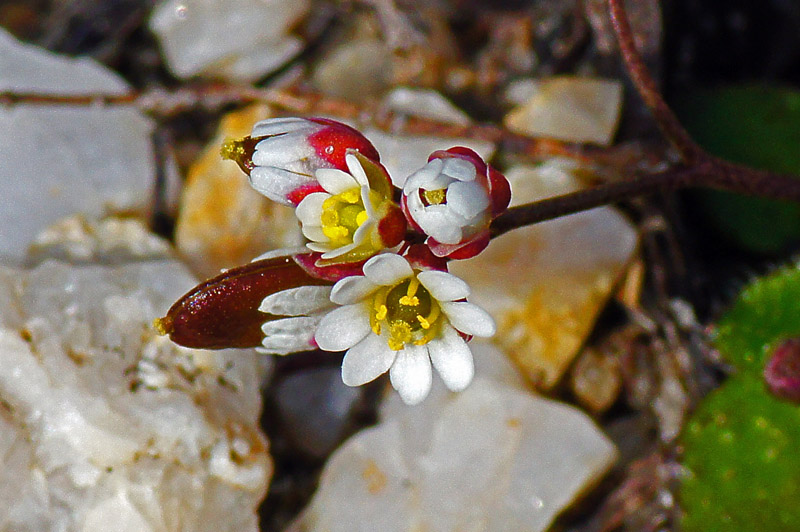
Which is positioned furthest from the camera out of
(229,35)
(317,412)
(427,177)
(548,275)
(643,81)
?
(229,35)

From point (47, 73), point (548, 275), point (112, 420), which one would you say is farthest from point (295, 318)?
point (47, 73)

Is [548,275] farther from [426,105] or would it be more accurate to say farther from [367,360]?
[367,360]

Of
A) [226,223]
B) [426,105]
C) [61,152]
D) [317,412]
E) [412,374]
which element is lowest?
[317,412]

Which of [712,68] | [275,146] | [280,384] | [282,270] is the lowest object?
[280,384]

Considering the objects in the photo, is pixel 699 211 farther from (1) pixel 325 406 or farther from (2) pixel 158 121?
(2) pixel 158 121

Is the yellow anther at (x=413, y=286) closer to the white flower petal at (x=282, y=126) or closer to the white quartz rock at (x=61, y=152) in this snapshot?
the white flower petal at (x=282, y=126)

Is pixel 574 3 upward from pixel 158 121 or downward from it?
upward

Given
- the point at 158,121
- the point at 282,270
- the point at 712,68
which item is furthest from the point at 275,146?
the point at 712,68

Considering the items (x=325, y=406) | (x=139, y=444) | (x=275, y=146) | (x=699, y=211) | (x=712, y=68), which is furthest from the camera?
(x=712, y=68)
